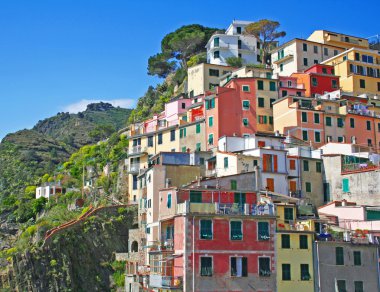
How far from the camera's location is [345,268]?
45.0 m

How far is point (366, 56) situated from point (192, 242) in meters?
51.1

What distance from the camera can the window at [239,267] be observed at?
142ft

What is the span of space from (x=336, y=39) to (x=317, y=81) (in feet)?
55.9

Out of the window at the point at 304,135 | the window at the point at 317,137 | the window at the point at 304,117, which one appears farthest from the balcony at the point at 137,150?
the window at the point at 317,137

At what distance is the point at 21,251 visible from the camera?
211 feet

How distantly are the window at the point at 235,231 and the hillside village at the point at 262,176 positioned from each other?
7cm

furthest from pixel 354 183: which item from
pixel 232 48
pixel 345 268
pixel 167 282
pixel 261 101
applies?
pixel 232 48

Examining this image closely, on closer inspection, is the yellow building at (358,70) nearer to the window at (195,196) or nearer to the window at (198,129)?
the window at (198,129)

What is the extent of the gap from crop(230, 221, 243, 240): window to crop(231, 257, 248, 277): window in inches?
56.7

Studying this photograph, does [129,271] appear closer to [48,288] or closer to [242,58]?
[48,288]

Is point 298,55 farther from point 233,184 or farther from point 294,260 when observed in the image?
point 294,260

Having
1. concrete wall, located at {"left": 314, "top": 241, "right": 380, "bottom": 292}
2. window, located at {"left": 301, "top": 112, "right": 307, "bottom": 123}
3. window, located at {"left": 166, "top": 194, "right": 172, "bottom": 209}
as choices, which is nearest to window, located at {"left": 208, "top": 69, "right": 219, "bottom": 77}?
window, located at {"left": 301, "top": 112, "right": 307, "bottom": 123}

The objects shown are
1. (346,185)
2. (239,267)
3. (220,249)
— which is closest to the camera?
(220,249)

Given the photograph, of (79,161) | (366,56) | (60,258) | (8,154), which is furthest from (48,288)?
(8,154)
